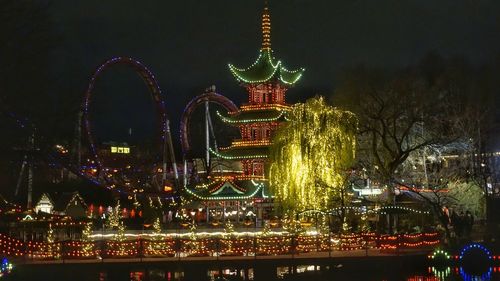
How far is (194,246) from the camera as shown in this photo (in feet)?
112

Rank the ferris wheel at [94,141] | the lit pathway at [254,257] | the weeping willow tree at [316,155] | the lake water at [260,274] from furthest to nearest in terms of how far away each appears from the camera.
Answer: the ferris wheel at [94,141] → the weeping willow tree at [316,155] → the lit pathway at [254,257] → the lake water at [260,274]

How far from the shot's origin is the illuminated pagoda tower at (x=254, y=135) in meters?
55.5

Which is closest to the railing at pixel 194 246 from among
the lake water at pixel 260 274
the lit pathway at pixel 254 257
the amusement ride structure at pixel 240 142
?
the lit pathway at pixel 254 257

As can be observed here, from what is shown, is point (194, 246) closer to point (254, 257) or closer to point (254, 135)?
point (254, 257)

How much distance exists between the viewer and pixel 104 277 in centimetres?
3095

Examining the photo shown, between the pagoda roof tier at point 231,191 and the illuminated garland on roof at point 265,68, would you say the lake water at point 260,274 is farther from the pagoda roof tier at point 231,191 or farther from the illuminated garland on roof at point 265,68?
the illuminated garland on roof at point 265,68

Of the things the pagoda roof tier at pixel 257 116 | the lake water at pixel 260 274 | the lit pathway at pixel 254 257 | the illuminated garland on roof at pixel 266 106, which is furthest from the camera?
the illuminated garland on roof at pixel 266 106

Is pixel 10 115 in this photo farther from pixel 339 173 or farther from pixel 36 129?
pixel 339 173

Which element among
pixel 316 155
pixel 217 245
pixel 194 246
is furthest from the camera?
pixel 316 155

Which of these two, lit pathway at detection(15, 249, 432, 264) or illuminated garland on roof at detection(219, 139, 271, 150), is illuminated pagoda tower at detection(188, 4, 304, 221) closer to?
illuminated garland on roof at detection(219, 139, 271, 150)

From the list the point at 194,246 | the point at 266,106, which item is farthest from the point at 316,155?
the point at 266,106

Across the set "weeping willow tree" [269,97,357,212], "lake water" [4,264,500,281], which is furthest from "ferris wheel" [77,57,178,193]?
"lake water" [4,264,500,281]

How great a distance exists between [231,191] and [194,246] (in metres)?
21.3

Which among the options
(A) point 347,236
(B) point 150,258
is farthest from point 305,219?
(B) point 150,258
